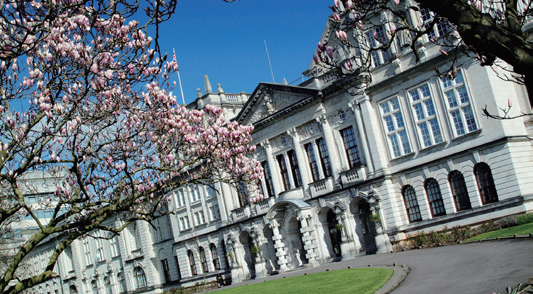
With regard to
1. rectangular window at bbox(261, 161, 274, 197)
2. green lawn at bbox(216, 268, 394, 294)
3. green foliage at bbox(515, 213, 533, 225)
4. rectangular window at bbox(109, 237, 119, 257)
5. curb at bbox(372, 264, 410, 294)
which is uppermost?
rectangular window at bbox(261, 161, 274, 197)

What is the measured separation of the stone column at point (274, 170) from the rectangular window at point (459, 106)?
16.0 meters

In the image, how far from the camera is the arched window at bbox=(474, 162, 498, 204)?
32.9 m

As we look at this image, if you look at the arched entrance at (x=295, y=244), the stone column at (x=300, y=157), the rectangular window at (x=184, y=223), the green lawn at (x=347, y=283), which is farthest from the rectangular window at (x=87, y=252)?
the green lawn at (x=347, y=283)

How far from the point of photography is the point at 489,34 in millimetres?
6992

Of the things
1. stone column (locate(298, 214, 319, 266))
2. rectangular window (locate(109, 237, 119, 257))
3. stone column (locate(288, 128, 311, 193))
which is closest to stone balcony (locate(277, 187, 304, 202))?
stone column (locate(288, 128, 311, 193))

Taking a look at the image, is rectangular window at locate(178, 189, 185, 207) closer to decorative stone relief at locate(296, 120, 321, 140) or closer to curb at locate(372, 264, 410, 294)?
decorative stone relief at locate(296, 120, 321, 140)

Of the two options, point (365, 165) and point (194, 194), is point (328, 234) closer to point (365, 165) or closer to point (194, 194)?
point (365, 165)

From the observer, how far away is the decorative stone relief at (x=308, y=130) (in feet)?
140

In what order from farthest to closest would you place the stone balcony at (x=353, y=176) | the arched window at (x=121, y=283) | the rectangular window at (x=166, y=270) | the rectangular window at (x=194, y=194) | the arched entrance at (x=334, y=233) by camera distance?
the arched window at (x=121, y=283) < the rectangular window at (x=166, y=270) < the rectangular window at (x=194, y=194) < the arched entrance at (x=334, y=233) < the stone balcony at (x=353, y=176)

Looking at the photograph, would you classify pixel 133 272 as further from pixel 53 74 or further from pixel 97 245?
pixel 53 74

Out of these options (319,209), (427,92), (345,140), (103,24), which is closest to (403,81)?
(427,92)

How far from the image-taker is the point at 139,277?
63.9 m

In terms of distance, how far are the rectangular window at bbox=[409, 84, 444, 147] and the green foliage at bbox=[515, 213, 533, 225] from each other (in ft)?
25.0

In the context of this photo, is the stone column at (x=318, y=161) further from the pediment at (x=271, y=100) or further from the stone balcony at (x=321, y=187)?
the pediment at (x=271, y=100)
